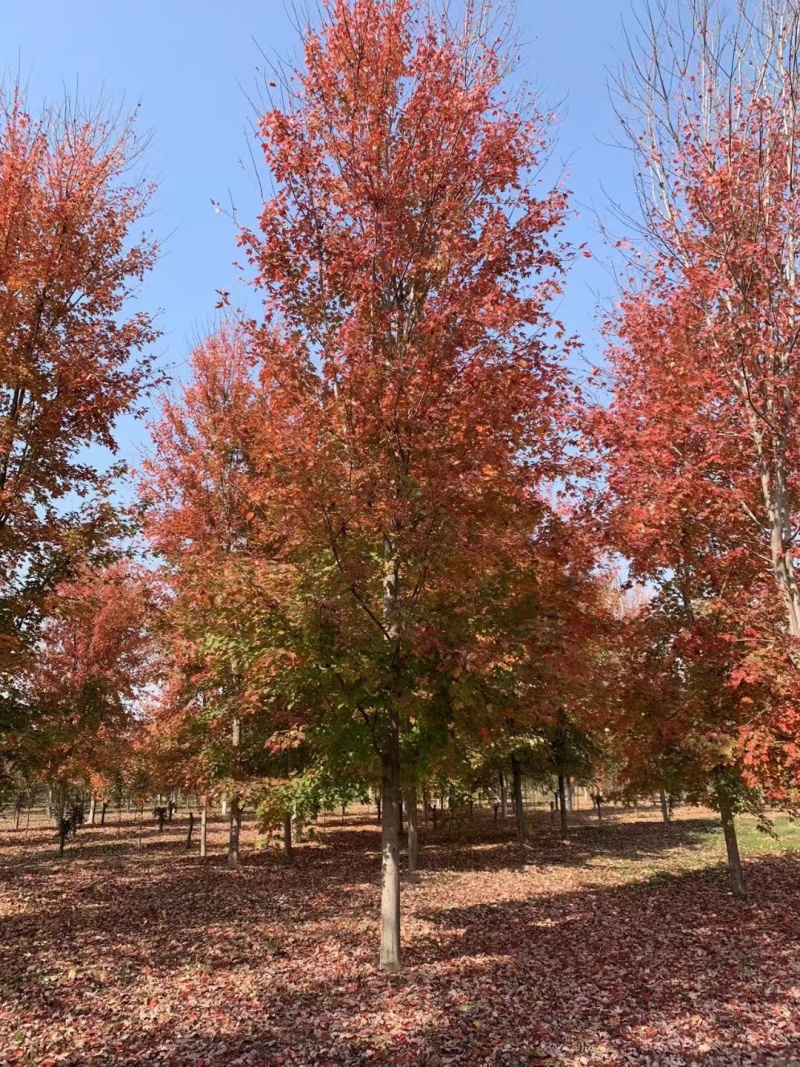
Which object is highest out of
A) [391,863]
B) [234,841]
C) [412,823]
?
[391,863]

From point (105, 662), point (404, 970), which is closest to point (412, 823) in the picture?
point (404, 970)

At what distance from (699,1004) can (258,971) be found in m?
4.65

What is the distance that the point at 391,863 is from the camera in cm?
735

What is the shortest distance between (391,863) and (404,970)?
1128 millimetres

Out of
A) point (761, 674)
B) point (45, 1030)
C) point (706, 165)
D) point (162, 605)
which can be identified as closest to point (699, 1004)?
point (761, 674)

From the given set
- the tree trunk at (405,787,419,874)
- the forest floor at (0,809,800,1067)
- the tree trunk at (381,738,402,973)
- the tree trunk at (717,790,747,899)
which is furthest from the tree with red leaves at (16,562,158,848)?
the tree trunk at (717,790,747,899)

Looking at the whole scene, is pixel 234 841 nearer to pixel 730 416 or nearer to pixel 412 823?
pixel 412 823

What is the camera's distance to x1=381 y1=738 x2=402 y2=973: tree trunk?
713 cm

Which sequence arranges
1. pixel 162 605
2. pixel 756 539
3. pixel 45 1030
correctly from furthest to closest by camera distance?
pixel 162 605, pixel 756 539, pixel 45 1030

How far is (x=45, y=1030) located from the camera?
5523 millimetres

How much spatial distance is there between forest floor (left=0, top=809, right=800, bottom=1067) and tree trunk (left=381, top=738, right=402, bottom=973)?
0.92 feet

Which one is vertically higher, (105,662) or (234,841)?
(105,662)

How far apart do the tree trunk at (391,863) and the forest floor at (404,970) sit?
0.28 metres

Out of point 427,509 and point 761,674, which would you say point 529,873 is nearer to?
point 761,674
